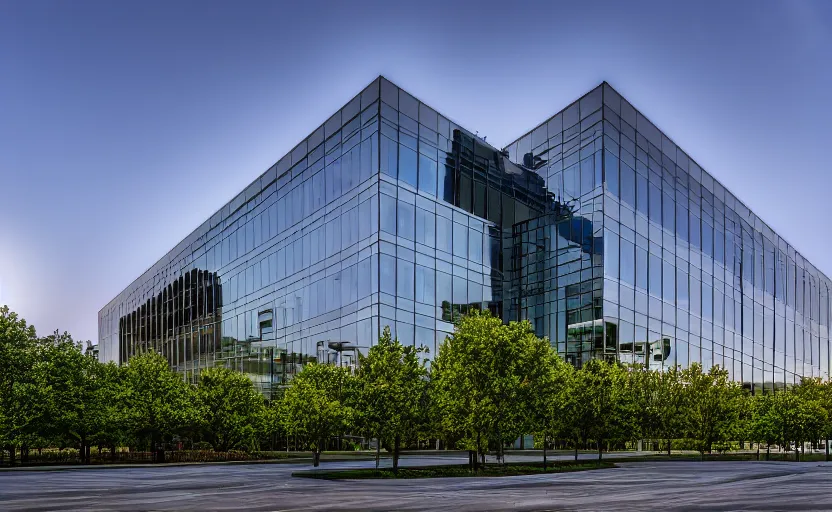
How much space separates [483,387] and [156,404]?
25.4 metres

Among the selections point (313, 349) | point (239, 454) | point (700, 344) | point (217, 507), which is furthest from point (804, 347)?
point (217, 507)

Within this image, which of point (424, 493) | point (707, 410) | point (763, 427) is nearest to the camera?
point (424, 493)

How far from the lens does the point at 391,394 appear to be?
35.1 metres

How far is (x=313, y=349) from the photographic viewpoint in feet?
191

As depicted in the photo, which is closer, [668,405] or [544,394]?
[544,394]

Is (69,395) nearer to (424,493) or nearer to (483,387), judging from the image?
(483,387)

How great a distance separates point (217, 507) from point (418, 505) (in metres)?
5.42

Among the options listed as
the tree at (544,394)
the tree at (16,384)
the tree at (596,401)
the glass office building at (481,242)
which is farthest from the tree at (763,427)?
the tree at (16,384)

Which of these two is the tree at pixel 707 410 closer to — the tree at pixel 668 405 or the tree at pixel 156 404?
the tree at pixel 668 405

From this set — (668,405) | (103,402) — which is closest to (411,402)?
(668,405)

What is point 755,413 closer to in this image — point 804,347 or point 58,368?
point 804,347

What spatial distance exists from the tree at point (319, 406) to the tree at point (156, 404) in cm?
1392

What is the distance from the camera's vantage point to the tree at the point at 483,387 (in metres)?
36.6

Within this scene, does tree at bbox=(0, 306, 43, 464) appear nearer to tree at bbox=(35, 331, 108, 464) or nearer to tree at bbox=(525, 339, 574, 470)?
tree at bbox=(35, 331, 108, 464)
